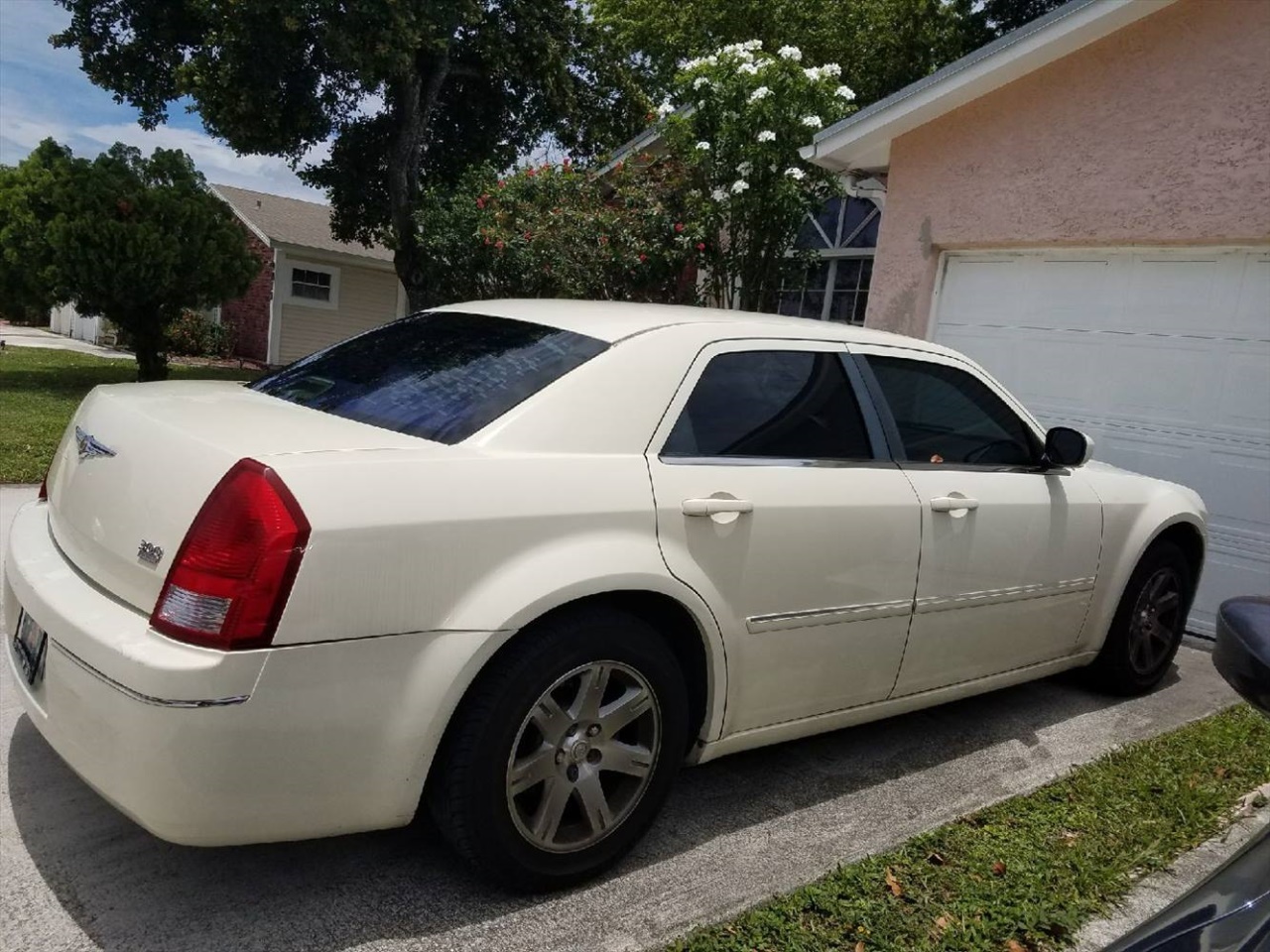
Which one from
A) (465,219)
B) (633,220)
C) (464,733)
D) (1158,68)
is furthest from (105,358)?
(464,733)

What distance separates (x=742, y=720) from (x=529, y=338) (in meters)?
1.34

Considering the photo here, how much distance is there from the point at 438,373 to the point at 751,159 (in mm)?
7245

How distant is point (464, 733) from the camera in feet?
8.19

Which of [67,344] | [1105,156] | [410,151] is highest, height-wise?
[410,151]

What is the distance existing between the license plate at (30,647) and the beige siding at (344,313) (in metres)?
20.6

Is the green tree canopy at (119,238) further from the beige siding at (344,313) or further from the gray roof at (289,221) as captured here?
the beige siding at (344,313)

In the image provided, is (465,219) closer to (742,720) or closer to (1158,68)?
(1158,68)

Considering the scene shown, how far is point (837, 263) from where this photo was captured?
1100 cm

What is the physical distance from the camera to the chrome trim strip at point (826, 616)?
3.07 metres

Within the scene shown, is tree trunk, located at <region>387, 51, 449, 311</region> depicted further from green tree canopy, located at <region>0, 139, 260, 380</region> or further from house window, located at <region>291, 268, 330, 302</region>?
house window, located at <region>291, 268, 330, 302</region>

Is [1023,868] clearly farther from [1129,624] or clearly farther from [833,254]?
[833,254]

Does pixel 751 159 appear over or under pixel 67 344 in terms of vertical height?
over

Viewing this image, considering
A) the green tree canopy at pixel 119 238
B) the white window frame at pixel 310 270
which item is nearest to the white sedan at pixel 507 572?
the green tree canopy at pixel 119 238

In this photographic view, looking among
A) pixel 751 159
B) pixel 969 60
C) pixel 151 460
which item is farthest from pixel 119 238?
pixel 151 460
